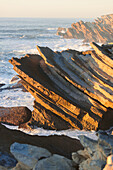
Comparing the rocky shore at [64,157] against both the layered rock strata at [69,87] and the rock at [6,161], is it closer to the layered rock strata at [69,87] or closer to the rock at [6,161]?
the rock at [6,161]

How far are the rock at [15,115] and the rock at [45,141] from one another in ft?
4.51

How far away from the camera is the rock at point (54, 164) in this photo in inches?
295

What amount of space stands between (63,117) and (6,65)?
2438 cm

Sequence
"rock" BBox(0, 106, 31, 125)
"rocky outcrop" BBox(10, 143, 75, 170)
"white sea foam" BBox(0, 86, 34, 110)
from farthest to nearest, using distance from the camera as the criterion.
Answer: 1. "white sea foam" BBox(0, 86, 34, 110)
2. "rock" BBox(0, 106, 31, 125)
3. "rocky outcrop" BBox(10, 143, 75, 170)

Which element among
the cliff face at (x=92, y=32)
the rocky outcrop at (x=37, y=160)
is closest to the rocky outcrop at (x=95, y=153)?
the rocky outcrop at (x=37, y=160)

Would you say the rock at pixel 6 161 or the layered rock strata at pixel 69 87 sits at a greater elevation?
the layered rock strata at pixel 69 87

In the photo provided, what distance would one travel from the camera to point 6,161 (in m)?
8.77

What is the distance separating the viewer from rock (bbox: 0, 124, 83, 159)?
10212 mm

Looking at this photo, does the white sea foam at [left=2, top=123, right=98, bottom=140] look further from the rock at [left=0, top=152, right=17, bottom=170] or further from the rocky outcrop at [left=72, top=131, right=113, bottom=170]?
the rocky outcrop at [left=72, top=131, right=113, bottom=170]

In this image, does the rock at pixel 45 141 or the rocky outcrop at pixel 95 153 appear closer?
the rocky outcrop at pixel 95 153

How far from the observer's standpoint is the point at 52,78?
14.5 meters

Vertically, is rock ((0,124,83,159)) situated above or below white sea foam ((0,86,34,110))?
below

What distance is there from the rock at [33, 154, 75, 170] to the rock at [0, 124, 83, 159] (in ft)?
6.68

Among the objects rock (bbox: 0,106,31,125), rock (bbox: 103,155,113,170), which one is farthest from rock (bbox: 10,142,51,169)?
rock (bbox: 0,106,31,125)
